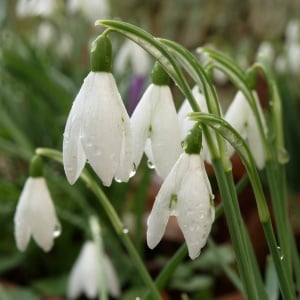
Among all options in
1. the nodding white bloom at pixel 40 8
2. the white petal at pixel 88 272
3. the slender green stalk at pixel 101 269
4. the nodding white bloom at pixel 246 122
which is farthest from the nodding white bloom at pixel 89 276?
the nodding white bloom at pixel 40 8

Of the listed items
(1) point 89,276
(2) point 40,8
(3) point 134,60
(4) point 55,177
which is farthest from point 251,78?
(2) point 40,8

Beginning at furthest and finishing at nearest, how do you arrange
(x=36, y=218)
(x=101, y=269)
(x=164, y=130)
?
(x=101, y=269) < (x=36, y=218) < (x=164, y=130)

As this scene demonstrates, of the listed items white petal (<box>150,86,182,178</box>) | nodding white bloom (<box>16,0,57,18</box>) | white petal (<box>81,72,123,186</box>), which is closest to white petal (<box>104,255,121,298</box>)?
white petal (<box>150,86,182,178</box>)

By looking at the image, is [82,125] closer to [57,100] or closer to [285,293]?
[285,293]

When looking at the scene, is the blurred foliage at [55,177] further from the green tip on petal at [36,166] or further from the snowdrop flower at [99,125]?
the snowdrop flower at [99,125]

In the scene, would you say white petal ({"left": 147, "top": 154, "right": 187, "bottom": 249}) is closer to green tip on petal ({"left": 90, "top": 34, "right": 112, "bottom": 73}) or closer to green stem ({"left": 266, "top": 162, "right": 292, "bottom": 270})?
green tip on petal ({"left": 90, "top": 34, "right": 112, "bottom": 73})

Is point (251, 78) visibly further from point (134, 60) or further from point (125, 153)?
point (134, 60)
